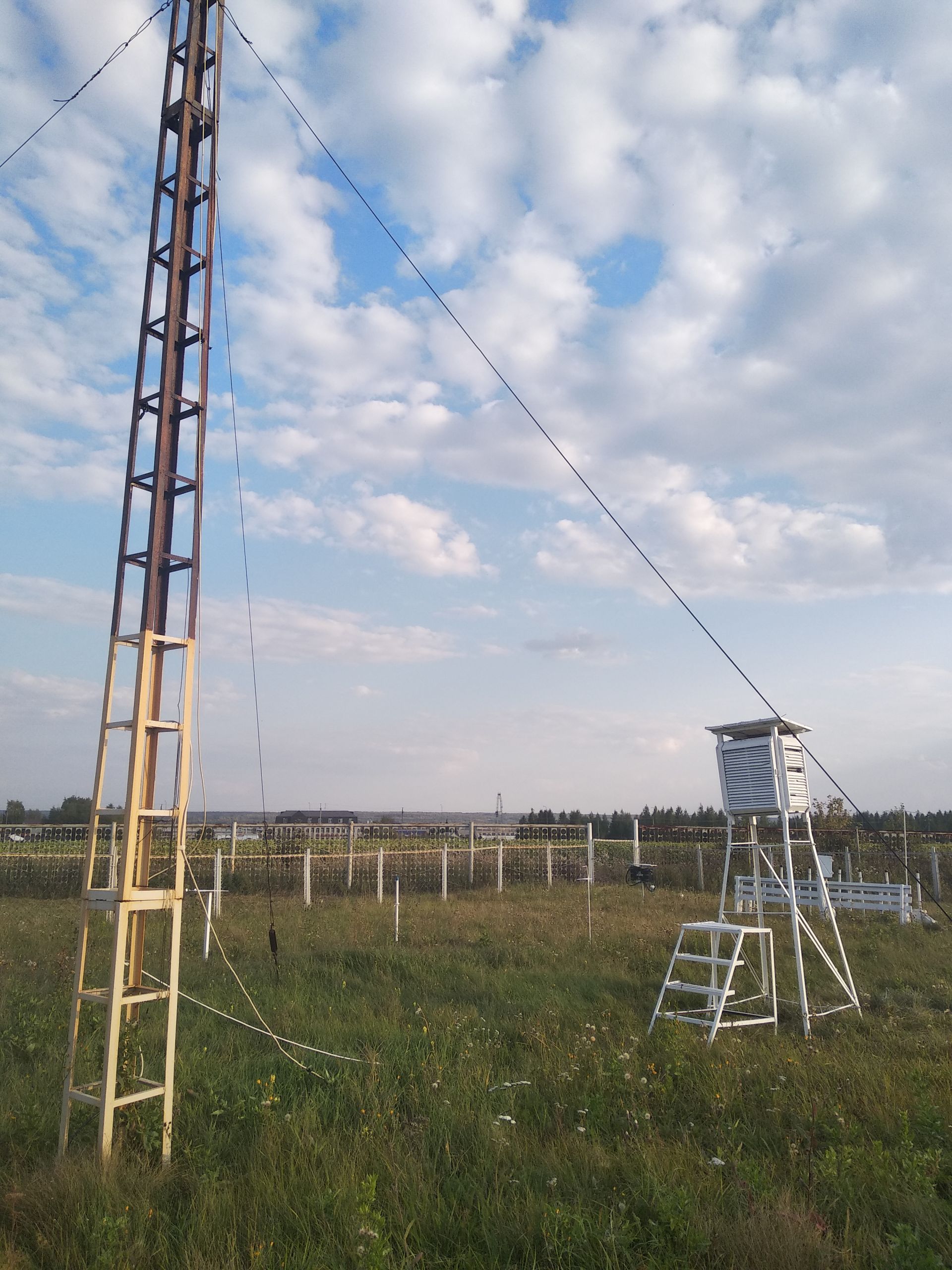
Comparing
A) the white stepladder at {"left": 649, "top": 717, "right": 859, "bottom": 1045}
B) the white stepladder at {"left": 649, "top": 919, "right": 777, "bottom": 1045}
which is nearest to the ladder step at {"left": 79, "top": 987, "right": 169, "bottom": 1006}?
the white stepladder at {"left": 649, "top": 919, "right": 777, "bottom": 1045}

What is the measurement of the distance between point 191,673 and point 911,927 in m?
12.4

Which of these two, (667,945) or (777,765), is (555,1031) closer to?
(777,765)

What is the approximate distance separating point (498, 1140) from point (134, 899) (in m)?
2.69

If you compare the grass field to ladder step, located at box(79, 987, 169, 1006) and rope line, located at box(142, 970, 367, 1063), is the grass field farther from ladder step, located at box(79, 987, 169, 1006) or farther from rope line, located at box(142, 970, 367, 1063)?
ladder step, located at box(79, 987, 169, 1006)

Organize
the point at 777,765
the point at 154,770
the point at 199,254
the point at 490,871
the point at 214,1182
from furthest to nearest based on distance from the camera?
1. the point at 490,871
2. the point at 777,765
3. the point at 199,254
4. the point at 154,770
5. the point at 214,1182

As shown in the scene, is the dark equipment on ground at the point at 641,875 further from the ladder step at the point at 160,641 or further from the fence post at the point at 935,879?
the ladder step at the point at 160,641

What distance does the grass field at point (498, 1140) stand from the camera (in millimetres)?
4070

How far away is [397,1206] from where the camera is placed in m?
4.43

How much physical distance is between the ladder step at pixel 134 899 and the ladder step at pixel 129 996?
1.68ft

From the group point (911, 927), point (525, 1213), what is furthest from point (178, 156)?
point (911, 927)

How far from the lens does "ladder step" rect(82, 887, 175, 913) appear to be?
5.22 m

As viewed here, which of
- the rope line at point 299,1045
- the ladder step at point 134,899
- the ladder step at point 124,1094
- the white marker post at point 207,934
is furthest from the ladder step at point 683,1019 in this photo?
the white marker post at point 207,934

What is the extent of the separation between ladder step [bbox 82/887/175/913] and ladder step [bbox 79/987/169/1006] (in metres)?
0.51

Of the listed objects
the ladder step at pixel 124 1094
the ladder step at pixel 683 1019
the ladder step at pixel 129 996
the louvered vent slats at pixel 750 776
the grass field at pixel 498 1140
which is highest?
the louvered vent slats at pixel 750 776
